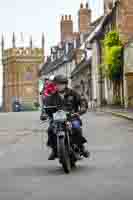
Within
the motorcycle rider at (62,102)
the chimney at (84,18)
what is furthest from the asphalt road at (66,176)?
the chimney at (84,18)

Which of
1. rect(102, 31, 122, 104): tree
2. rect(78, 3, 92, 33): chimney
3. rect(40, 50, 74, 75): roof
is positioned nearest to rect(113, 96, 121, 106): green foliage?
rect(102, 31, 122, 104): tree

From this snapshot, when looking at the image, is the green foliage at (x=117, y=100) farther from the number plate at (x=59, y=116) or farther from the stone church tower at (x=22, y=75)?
the stone church tower at (x=22, y=75)

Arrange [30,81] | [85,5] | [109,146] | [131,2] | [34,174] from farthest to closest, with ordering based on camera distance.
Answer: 1. [30,81]
2. [85,5]
3. [131,2]
4. [109,146]
5. [34,174]

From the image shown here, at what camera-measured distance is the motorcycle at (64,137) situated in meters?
11.2

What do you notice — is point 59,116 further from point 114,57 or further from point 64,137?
point 114,57

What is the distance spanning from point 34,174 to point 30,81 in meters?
160

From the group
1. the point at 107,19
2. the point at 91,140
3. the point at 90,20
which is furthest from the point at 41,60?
the point at 91,140

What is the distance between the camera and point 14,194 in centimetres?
906

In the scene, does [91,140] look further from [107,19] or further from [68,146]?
[107,19]

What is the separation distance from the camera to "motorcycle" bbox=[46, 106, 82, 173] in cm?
1124

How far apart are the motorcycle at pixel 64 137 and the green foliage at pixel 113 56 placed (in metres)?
47.8

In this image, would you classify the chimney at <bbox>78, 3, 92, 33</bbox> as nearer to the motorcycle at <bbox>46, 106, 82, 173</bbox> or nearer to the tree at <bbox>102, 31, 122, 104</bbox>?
the tree at <bbox>102, 31, 122, 104</bbox>

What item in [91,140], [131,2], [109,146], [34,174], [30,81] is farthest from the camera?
[30,81]

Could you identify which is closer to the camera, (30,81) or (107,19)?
(107,19)
